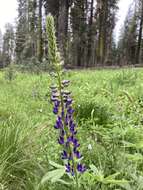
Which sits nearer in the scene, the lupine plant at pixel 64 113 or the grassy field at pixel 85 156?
the lupine plant at pixel 64 113

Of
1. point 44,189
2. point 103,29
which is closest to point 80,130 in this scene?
point 44,189

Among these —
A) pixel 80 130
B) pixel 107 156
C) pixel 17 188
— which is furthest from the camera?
pixel 80 130

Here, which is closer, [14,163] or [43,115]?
[14,163]

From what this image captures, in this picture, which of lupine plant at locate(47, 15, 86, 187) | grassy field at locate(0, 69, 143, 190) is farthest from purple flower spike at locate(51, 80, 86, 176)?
grassy field at locate(0, 69, 143, 190)

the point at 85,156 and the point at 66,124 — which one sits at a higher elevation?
the point at 66,124

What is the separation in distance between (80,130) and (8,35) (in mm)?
70276

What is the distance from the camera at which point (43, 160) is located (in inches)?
130

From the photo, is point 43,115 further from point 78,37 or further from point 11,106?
point 78,37

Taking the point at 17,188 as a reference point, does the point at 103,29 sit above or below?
above

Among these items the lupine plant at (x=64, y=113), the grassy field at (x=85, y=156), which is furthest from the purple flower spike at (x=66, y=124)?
the grassy field at (x=85, y=156)

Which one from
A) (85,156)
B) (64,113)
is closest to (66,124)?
(64,113)

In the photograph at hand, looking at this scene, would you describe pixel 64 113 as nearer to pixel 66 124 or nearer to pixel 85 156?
pixel 66 124

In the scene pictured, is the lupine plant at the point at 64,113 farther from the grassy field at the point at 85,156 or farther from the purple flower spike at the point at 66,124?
the grassy field at the point at 85,156

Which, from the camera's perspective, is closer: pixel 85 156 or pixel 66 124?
pixel 66 124
